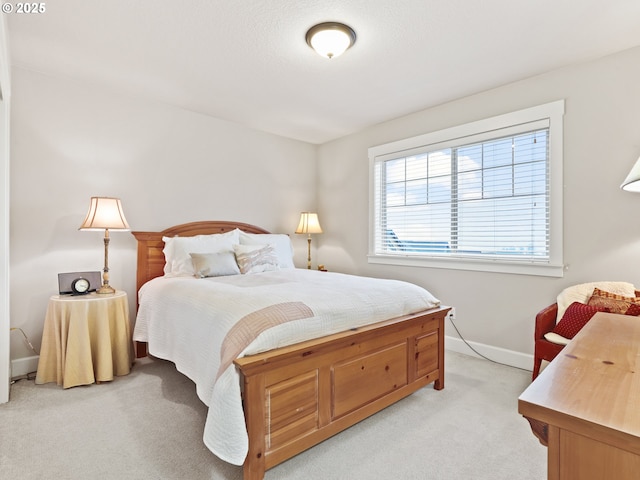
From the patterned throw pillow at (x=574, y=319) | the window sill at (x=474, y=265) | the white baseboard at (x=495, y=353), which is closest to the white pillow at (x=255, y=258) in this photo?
the window sill at (x=474, y=265)

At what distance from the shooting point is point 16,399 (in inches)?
94.0

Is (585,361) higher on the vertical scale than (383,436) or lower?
higher

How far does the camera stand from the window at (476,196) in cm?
293

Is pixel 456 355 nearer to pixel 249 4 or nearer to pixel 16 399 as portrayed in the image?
pixel 249 4

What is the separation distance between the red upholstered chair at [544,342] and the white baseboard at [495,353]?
22.2 inches

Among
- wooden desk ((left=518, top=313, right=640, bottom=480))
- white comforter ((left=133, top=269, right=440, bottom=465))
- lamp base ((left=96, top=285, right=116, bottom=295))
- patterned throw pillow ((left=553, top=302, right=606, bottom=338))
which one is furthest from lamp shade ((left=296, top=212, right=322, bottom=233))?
wooden desk ((left=518, top=313, right=640, bottom=480))

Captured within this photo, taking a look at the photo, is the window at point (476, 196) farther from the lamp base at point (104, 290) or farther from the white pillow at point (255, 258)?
the lamp base at point (104, 290)

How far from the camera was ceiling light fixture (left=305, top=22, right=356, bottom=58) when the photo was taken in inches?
88.1

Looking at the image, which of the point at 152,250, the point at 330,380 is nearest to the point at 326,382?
the point at 330,380

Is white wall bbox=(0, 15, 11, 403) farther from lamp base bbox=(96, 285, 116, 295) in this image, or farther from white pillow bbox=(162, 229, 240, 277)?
white pillow bbox=(162, 229, 240, 277)

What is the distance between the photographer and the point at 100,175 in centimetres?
320

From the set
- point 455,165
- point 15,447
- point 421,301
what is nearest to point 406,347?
point 421,301

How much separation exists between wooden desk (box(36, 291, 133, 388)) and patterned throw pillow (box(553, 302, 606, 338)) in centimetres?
325

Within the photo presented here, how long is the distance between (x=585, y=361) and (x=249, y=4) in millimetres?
2317
